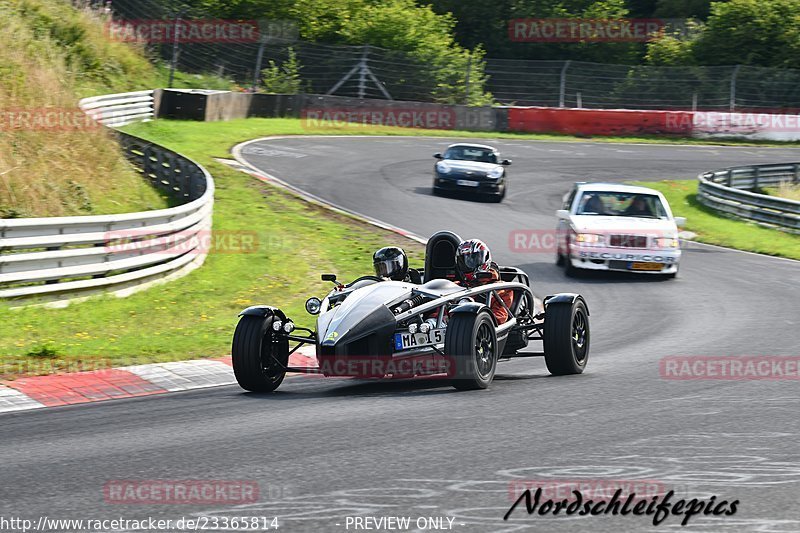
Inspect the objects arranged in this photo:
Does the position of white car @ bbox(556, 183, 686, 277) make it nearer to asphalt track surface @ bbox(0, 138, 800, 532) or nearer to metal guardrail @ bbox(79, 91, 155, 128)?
asphalt track surface @ bbox(0, 138, 800, 532)

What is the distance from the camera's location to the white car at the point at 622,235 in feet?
61.5

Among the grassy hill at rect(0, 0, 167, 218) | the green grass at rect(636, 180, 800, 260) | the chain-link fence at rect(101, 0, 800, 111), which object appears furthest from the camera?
the chain-link fence at rect(101, 0, 800, 111)

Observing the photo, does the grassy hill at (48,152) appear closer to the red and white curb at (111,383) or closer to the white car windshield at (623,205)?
the red and white curb at (111,383)

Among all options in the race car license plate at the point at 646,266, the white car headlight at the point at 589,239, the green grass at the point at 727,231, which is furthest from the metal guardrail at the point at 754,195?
the white car headlight at the point at 589,239

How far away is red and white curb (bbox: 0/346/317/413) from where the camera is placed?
29.9 ft

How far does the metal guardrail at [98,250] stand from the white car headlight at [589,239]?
638cm

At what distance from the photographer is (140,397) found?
9336 mm

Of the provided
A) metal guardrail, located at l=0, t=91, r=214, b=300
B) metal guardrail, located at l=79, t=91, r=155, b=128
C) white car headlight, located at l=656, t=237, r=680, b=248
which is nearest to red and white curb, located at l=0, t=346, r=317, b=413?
metal guardrail, located at l=0, t=91, r=214, b=300

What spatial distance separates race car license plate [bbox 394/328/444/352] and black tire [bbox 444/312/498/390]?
39 centimetres

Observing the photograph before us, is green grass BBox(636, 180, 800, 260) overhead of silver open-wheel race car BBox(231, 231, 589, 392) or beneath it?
beneath

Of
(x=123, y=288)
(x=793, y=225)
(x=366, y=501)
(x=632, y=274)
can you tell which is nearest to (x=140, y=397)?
(x=366, y=501)

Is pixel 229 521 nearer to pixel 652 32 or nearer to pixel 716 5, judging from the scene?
pixel 716 5

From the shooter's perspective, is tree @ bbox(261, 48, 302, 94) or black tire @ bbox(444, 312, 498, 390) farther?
tree @ bbox(261, 48, 302, 94)

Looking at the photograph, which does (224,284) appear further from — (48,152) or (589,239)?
(589,239)
